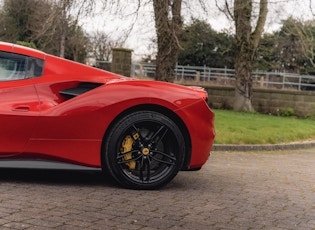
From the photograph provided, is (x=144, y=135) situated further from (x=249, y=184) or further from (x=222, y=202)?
(x=249, y=184)

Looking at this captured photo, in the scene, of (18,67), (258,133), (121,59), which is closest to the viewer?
(18,67)

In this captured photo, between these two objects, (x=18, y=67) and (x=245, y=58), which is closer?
(x=18, y=67)

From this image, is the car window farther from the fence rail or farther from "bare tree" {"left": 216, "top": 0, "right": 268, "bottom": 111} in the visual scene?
the fence rail

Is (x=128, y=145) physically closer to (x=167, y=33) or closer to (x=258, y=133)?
(x=258, y=133)

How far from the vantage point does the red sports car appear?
15.7 ft

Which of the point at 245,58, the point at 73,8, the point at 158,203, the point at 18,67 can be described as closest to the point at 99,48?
the point at 245,58

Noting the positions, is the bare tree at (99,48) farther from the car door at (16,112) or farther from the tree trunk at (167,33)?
the car door at (16,112)

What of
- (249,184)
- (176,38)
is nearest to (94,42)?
(176,38)

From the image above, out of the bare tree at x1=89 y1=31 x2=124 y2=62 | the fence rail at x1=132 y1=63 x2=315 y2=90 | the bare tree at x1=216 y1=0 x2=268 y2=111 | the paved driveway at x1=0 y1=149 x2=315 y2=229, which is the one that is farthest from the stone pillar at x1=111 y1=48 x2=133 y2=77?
the bare tree at x1=89 y1=31 x2=124 y2=62

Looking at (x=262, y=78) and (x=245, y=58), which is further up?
(x=245, y=58)

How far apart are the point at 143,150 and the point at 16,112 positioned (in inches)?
51.3

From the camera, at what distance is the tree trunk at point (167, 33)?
43.1 feet

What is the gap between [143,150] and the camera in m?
4.94

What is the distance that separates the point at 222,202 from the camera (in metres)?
4.80
